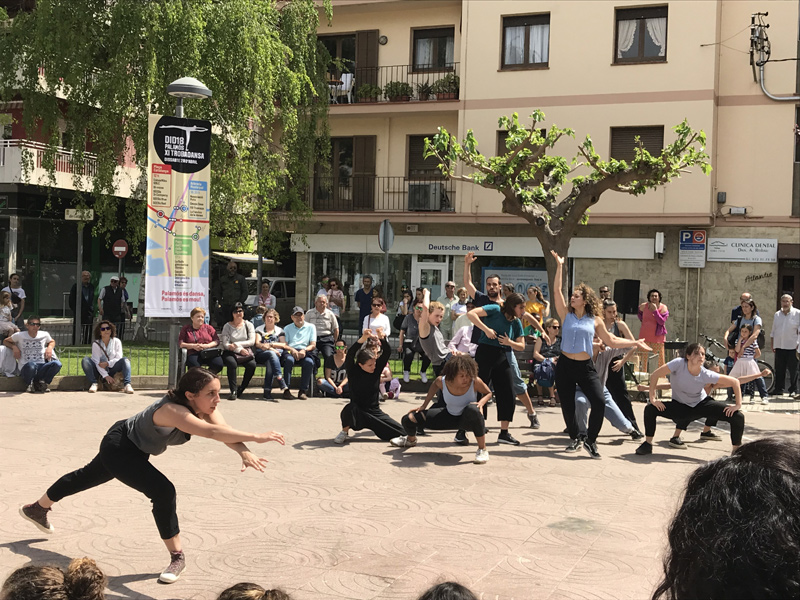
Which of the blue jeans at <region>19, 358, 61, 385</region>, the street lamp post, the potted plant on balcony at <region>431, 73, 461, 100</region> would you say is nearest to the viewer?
the street lamp post

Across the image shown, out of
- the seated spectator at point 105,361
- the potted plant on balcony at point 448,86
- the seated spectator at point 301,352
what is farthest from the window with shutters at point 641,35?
the seated spectator at point 105,361

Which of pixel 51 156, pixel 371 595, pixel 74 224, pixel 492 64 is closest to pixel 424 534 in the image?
pixel 371 595

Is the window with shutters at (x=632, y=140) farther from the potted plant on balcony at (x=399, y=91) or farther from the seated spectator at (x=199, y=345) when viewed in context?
the seated spectator at (x=199, y=345)

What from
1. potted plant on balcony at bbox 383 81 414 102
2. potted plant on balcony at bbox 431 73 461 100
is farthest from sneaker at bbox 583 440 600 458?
potted plant on balcony at bbox 383 81 414 102

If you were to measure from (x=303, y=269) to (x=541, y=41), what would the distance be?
10477mm

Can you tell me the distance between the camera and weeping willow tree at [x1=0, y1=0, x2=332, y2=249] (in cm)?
2183

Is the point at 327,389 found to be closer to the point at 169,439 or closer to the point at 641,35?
the point at 169,439

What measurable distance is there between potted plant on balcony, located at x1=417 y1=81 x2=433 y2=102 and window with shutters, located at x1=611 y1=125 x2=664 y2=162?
5982 millimetres

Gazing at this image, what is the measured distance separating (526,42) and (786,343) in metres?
14.0

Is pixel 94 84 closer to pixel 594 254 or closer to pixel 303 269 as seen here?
pixel 303 269

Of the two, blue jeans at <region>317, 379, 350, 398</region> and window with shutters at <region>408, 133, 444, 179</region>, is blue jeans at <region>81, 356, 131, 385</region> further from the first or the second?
window with shutters at <region>408, 133, 444, 179</region>

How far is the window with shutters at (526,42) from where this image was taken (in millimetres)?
27734

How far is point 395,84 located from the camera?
96.3 feet

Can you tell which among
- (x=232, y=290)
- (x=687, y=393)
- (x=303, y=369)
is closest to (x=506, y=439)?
(x=687, y=393)
